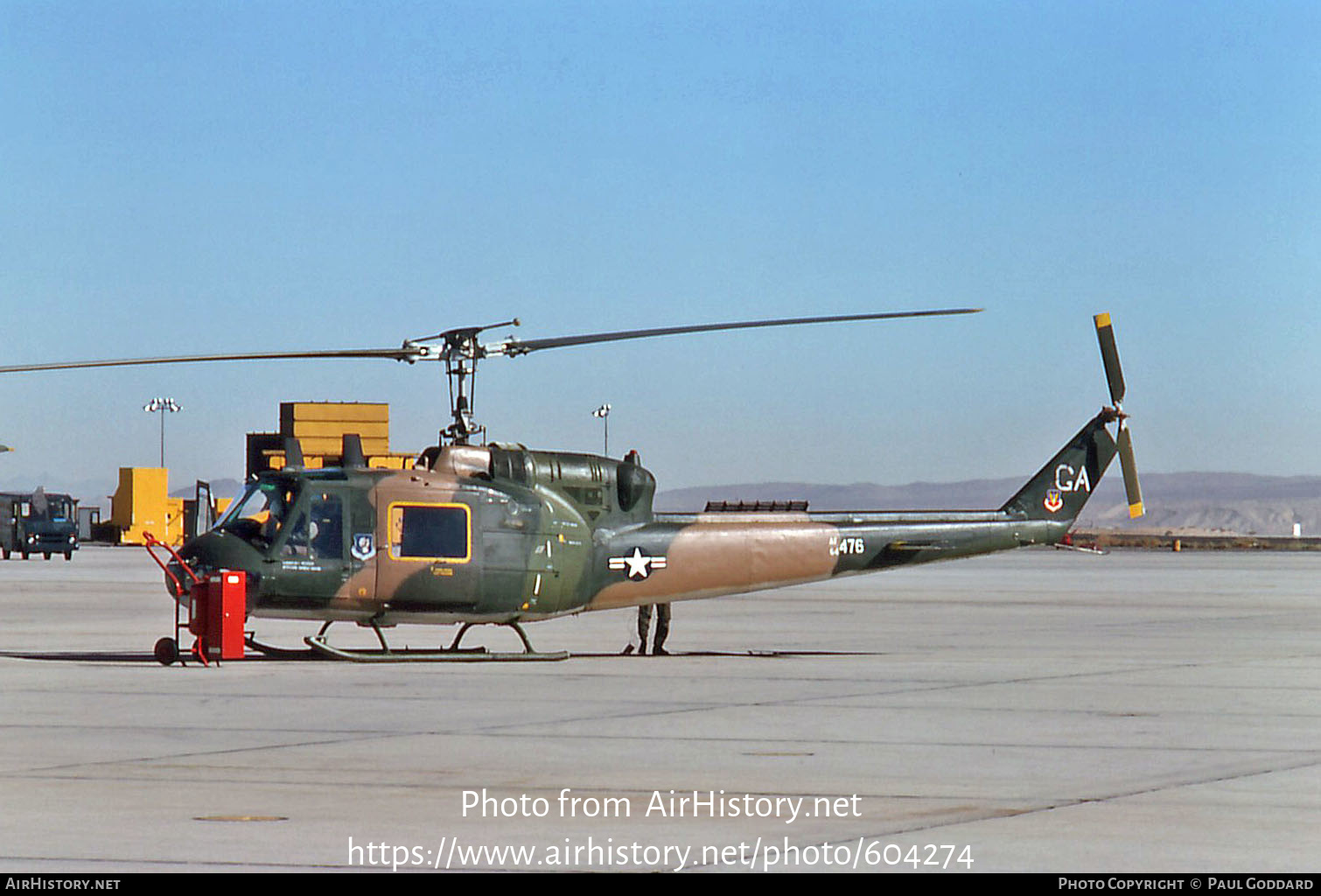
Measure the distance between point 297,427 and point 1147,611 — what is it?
56.2 m

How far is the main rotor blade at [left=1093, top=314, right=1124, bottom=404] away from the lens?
26.2m

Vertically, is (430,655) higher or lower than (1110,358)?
lower

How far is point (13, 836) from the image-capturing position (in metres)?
10.1

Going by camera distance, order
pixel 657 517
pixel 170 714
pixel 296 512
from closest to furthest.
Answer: pixel 170 714 < pixel 296 512 < pixel 657 517

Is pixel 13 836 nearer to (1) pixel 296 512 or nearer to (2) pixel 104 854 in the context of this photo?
(2) pixel 104 854

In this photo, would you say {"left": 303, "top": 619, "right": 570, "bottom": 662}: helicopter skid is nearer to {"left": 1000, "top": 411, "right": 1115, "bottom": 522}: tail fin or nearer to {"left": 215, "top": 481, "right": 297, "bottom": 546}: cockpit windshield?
{"left": 215, "top": 481, "right": 297, "bottom": 546}: cockpit windshield

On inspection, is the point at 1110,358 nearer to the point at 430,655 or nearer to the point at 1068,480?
the point at 1068,480

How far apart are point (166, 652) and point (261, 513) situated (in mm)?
1932

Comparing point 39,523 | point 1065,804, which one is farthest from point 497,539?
point 39,523

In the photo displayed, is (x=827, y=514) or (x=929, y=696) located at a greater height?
(x=827, y=514)

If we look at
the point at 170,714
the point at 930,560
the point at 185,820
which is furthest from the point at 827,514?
the point at 185,820

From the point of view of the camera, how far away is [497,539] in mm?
23000

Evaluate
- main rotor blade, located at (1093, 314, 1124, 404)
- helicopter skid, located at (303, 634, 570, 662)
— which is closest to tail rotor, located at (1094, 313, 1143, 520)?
main rotor blade, located at (1093, 314, 1124, 404)
